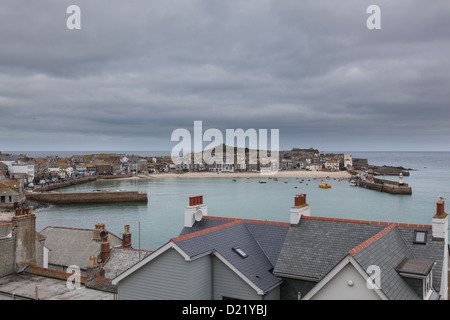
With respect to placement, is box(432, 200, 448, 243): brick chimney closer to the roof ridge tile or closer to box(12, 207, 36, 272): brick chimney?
the roof ridge tile

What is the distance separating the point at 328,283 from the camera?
7.82m

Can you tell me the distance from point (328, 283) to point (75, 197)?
70.5 meters

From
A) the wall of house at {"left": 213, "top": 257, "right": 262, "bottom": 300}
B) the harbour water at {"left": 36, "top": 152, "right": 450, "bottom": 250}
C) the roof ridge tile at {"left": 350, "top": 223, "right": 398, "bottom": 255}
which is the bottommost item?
the harbour water at {"left": 36, "top": 152, "right": 450, "bottom": 250}

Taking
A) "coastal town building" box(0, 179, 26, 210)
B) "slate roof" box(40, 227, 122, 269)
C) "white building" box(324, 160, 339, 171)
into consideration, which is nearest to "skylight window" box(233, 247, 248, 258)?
"slate roof" box(40, 227, 122, 269)

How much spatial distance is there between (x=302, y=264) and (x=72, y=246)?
1465 cm

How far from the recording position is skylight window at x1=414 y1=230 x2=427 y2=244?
10009mm

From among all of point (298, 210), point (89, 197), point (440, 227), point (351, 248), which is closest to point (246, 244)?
point (298, 210)

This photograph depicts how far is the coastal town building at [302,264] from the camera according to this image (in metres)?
7.75

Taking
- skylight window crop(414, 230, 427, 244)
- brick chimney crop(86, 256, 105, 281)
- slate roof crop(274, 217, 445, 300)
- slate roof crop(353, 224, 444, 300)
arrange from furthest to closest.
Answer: brick chimney crop(86, 256, 105, 281) → skylight window crop(414, 230, 427, 244) → slate roof crop(274, 217, 445, 300) → slate roof crop(353, 224, 444, 300)

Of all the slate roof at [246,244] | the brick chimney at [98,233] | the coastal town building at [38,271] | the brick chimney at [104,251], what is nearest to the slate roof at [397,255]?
the slate roof at [246,244]

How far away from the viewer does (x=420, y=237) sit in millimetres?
10188

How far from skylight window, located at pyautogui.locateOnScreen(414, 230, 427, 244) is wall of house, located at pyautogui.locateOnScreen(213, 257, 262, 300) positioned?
4.78m

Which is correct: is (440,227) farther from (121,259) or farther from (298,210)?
(121,259)

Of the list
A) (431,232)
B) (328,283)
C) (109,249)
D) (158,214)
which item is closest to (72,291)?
(109,249)
